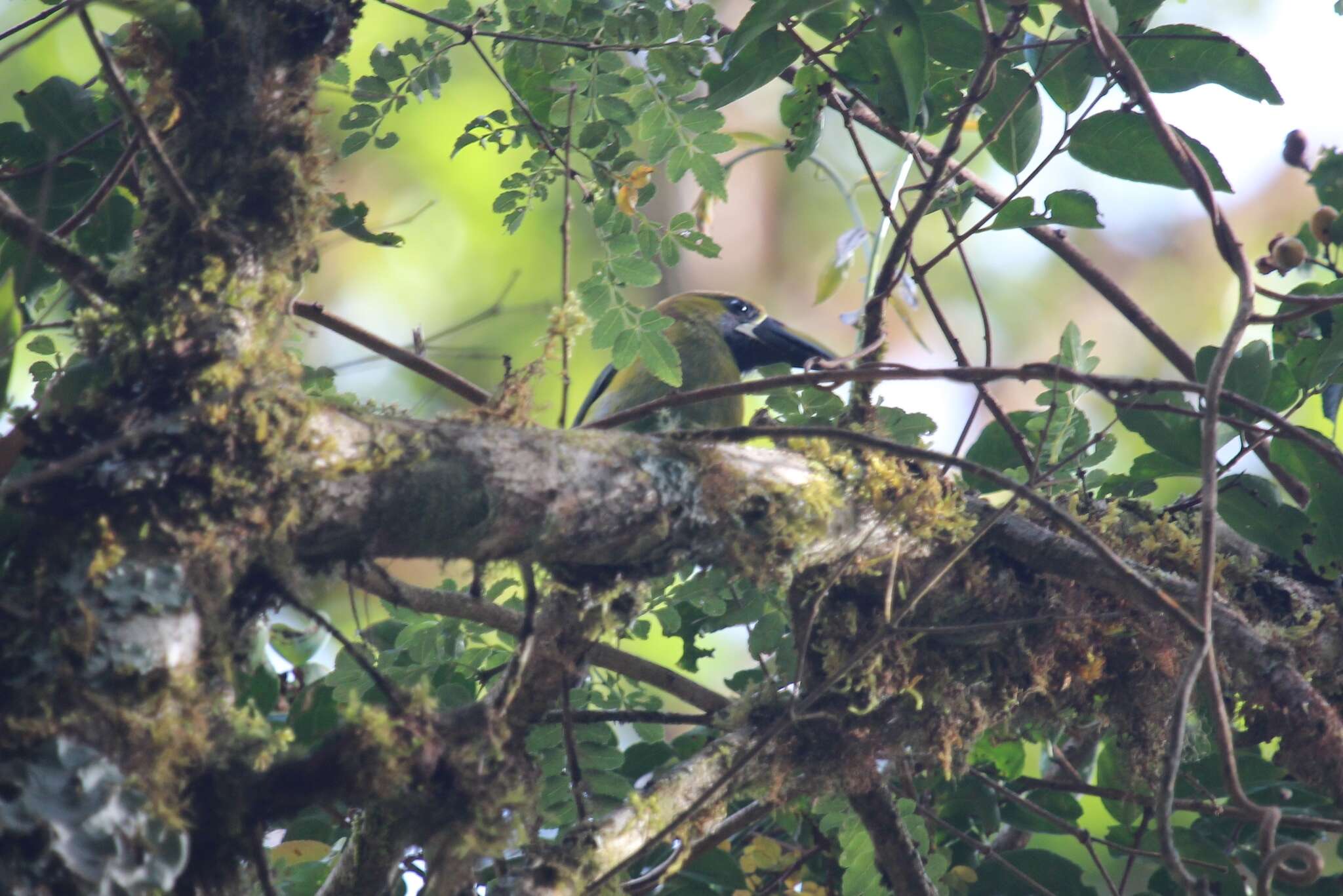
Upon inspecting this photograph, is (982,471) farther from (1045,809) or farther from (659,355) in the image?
(1045,809)

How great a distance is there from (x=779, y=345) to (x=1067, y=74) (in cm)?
152

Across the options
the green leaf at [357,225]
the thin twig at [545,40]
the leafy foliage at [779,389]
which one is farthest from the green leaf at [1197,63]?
the green leaf at [357,225]

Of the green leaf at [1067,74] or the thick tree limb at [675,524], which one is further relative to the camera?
the green leaf at [1067,74]

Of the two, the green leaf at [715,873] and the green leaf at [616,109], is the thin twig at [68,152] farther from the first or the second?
the green leaf at [715,873]

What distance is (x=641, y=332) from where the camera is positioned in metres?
1.95

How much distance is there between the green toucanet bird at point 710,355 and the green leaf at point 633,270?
91cm

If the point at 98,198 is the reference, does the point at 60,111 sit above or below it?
above

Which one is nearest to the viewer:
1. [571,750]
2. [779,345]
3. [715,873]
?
[571,750]

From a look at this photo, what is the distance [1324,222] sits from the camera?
2338mm

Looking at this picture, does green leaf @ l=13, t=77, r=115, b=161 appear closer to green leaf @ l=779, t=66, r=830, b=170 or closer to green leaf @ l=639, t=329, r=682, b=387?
green leaf @ l=639, t=329, r=682, b=387

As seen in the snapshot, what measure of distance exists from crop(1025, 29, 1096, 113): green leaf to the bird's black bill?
53.1 inches

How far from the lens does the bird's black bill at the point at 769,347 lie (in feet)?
10.6

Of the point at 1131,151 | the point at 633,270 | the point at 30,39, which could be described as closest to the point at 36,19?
the point at 30,39

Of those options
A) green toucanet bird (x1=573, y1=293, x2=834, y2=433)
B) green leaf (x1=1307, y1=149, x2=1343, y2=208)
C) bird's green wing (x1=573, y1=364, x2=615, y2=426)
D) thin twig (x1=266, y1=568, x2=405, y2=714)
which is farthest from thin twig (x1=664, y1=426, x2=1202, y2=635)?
bird's green wing (x1=573, y1=364, x2=615, y2=426)
